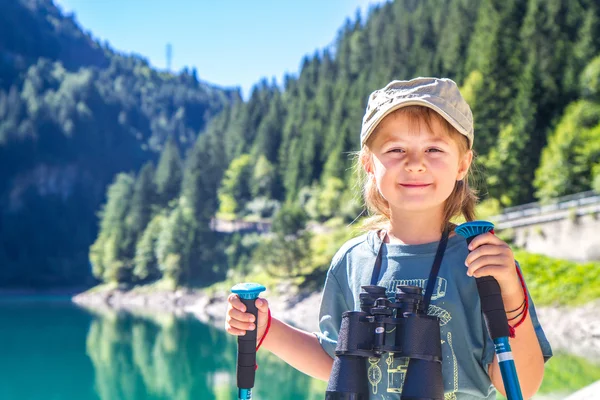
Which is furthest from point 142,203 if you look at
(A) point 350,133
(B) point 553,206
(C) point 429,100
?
(C) point 429,100

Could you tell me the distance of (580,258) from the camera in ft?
90.8

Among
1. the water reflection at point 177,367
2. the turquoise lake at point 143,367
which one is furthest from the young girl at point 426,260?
the water reflection at point 177,367

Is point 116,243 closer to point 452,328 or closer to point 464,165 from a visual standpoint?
Answer: point 464,165

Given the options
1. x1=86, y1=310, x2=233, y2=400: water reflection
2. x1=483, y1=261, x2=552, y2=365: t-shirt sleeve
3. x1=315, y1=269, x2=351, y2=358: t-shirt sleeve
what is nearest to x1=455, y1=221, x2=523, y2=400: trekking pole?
x1=483, y1=261, x2=552, y2=365: t-shirt sleeve

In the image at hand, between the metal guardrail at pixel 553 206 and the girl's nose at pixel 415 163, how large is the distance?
92.7 ft

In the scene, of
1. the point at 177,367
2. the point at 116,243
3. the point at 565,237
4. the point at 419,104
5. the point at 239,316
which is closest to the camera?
the point at 419,104

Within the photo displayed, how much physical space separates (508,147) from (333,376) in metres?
38.5

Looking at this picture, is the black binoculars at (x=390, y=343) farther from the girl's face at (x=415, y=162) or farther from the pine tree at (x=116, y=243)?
the pine tree at (x=116, y=243)

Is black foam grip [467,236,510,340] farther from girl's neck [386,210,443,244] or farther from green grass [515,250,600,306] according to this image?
green grass [515,250,600,306]

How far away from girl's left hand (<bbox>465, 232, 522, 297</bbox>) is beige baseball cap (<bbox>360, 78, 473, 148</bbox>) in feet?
1.52

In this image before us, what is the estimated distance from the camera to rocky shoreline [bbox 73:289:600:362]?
21.3 m

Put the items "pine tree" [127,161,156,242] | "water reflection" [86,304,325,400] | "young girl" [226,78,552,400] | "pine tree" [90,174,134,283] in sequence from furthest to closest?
"pine tree" [127,161,156,242], "pine tree" [90,174,134,283], "water reflection" [86,304,325,400], "young girl" [226,78,552,400]

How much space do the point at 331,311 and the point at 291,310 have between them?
35064 millimetres

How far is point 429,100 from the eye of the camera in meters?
2.20
